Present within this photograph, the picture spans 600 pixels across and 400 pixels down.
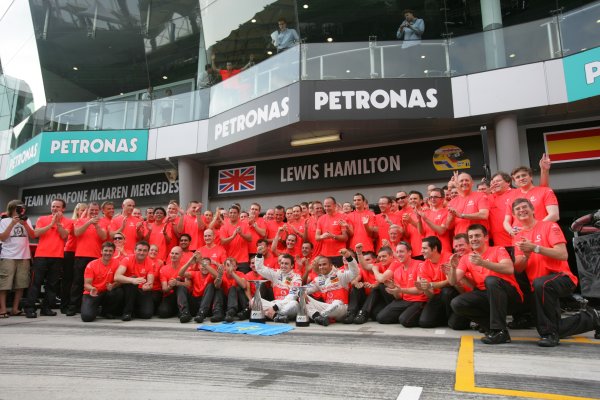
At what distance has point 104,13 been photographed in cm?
1477

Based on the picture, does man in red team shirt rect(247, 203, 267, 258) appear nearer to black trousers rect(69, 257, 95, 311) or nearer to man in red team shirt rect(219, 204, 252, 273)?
man in red team shirt rect(219, 204, 252, 273)

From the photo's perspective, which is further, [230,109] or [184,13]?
[184,13]

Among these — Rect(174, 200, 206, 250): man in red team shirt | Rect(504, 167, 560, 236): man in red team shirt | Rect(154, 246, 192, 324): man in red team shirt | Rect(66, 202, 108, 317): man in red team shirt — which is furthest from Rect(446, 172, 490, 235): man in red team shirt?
Rect(66, 202, 108, 317): man in red team shirt

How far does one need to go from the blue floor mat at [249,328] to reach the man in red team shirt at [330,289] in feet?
1.94

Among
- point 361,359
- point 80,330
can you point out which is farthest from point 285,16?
point 361,359

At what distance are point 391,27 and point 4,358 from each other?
10095mm

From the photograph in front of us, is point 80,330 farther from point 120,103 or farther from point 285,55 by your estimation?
point 120,103

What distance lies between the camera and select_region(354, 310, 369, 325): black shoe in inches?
218

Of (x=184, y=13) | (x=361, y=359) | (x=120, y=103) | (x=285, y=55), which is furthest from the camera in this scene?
(x=184, y=13)

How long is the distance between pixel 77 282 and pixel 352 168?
6.71 metres

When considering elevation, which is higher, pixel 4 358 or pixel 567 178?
pixel 567 178

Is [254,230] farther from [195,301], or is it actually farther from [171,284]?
[171,284]

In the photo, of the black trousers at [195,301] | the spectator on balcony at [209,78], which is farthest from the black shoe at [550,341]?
the spectator on balcony at [209,78]

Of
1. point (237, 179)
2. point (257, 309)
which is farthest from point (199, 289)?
point (237, 179)
